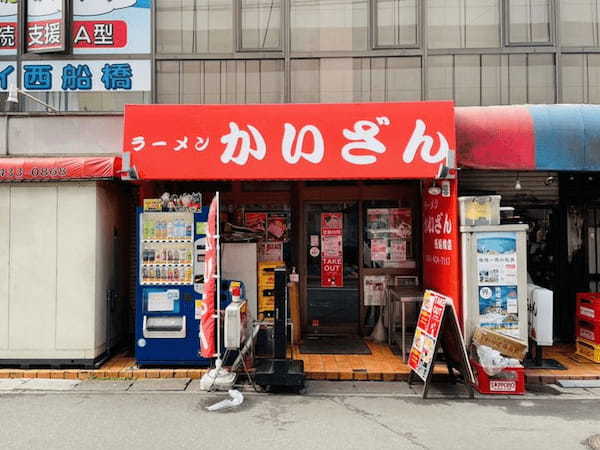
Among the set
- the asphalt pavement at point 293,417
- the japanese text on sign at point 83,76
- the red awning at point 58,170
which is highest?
the japanese text on sign at point 83,76

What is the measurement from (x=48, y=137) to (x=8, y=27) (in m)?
2.46

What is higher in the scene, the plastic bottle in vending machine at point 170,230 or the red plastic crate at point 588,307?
the plastic bottle in vending machine at point 170,230

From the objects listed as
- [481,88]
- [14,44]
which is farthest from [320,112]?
[14,44]

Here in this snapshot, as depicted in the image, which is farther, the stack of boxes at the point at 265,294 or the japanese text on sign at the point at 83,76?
the japanese text on sign at the point at 83,76

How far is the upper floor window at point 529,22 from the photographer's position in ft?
28.9

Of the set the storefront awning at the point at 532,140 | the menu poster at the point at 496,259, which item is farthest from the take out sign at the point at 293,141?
the menu poster at the point at 496,259

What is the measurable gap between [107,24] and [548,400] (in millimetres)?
9890

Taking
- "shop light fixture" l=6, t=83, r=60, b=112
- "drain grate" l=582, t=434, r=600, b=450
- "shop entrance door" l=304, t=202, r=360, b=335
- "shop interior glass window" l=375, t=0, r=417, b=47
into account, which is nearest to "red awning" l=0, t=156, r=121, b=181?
"shop light fixture" l=6, t=83, r=60, b=112

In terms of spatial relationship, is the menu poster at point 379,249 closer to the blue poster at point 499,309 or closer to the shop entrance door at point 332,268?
the shop entrance door at point 332,268

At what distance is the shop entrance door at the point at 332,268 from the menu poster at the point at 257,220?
34.7 inches

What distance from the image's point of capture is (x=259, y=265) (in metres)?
8.77

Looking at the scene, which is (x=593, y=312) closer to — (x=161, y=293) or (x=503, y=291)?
(x=503, y=291)

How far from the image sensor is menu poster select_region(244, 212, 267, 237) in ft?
31.3

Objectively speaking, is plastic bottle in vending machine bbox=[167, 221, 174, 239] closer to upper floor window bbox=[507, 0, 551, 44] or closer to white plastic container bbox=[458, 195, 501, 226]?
white plastic container bbox=[458, 195, 501, 226]
